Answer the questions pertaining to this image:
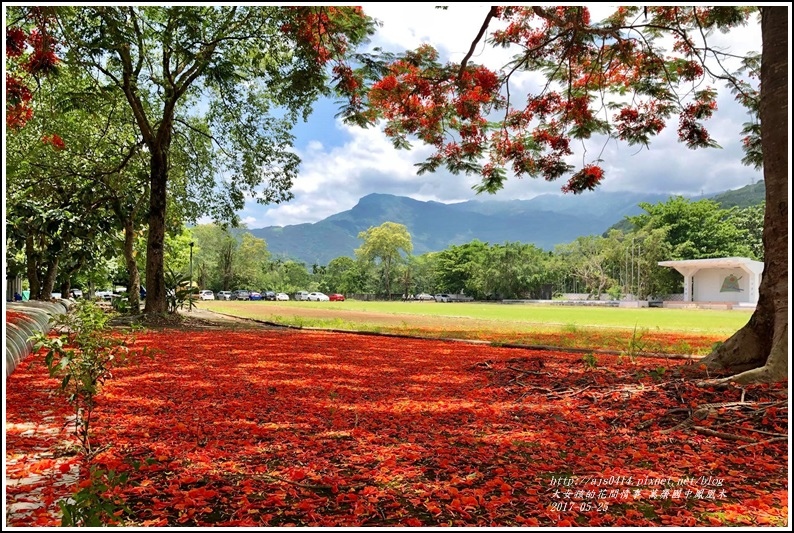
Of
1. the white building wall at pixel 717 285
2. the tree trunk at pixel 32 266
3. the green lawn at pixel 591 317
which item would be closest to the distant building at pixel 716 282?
the white building wall at pixel 717 285

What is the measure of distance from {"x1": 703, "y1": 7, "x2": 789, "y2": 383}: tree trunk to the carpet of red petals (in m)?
0.66

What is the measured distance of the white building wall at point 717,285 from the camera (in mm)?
48500

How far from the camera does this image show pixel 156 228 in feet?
50.8

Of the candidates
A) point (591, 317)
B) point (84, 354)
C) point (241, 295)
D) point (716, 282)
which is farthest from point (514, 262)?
point (84, 354)

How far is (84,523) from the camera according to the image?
7.54 feet

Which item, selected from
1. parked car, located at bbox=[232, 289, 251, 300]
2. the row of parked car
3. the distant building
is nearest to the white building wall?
the distant building

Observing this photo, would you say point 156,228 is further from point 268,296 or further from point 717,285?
point 268,296

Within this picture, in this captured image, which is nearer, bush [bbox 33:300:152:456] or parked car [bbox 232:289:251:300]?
bush [bbox 33:300:152:456]

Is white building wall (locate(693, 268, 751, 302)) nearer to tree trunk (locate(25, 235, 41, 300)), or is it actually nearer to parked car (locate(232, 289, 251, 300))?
parked car (locate(232, 289, 251, 300))

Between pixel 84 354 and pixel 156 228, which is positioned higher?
pixel 156 228

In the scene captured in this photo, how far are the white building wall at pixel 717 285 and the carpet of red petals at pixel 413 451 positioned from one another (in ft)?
165

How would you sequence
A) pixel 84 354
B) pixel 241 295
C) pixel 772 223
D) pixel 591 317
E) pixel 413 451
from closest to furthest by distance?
pixel 84 354, pixel 413 451, pixel 772 223, pixel 591 317, pixel 241 295

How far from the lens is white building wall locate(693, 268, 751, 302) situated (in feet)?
159

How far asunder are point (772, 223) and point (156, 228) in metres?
14.7
